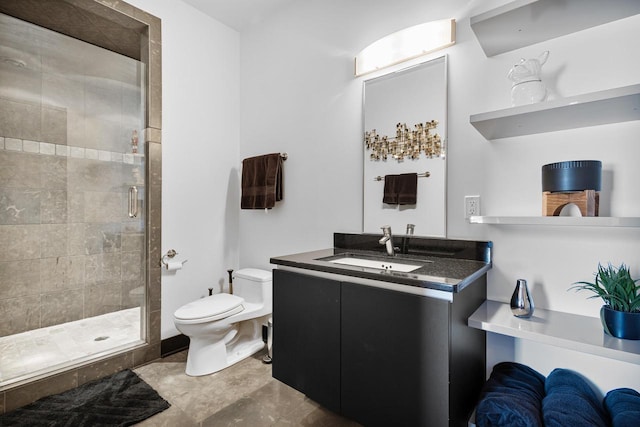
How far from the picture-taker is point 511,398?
1.13 m

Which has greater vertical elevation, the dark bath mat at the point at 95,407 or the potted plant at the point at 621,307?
the potted plant at the point at 621,307

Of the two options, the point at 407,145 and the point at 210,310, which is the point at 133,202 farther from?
the point at 407,145

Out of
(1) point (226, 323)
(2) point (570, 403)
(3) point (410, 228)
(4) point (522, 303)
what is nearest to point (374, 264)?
(3) point (410, 228)

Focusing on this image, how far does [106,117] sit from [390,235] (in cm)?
269

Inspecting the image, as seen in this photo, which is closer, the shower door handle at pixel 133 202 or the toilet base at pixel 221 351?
the toilet base at pixel 221 351

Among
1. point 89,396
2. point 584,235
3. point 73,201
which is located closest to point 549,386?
point 584,235

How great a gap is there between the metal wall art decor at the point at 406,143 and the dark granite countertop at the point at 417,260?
0.48 m

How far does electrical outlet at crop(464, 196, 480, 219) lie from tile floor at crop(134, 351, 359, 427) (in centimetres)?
121

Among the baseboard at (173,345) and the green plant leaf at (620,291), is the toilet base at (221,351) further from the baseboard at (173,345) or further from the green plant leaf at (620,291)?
the green plant leaf at (620,291)

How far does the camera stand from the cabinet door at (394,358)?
109 centimetres

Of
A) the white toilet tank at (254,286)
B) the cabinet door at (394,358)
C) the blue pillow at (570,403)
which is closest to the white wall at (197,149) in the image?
the white toilet tank at (254,286)

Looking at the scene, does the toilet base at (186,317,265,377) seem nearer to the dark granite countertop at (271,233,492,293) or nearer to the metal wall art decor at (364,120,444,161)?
the dark granite countertop at (271,233,492,293)

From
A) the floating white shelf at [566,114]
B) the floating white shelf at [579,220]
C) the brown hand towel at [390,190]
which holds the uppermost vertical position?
the floating white shelf at [566,114]

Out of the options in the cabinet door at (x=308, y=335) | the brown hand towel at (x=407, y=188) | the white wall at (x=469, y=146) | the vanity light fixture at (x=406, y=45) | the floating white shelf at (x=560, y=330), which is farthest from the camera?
Result: the brown hand towel at (x=407, y=188)
